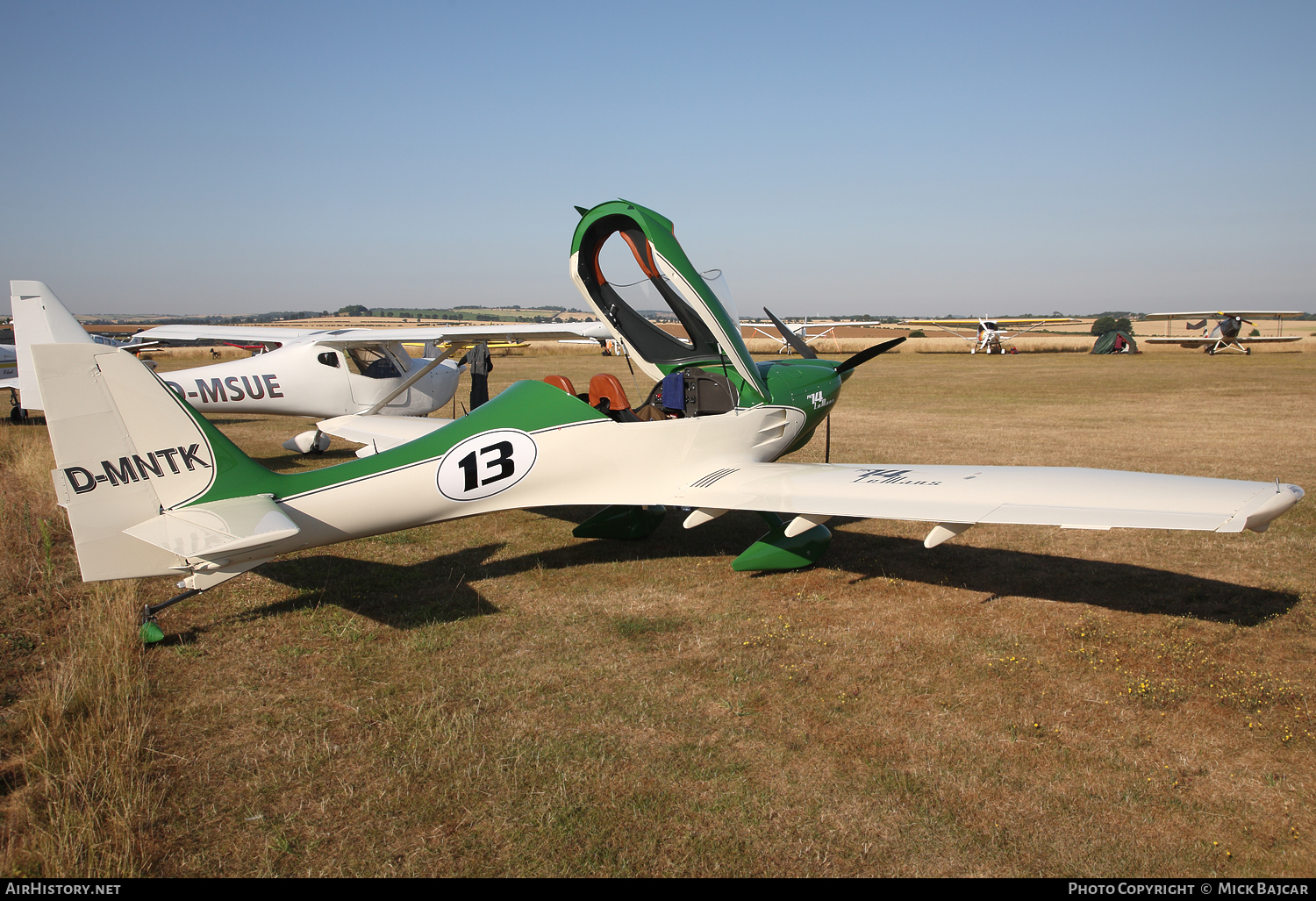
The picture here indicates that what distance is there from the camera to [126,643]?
4.49m

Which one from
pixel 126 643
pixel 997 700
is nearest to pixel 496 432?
pixel 126 643

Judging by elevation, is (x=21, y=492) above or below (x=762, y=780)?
above

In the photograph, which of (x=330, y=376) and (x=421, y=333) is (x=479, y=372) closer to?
(x=421, y=333)

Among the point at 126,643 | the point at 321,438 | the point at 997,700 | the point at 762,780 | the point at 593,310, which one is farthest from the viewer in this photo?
the point at 321,438

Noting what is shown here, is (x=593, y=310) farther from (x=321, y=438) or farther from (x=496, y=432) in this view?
(x=321, y=438)

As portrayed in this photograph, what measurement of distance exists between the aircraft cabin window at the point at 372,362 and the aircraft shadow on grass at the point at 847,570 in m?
6.53

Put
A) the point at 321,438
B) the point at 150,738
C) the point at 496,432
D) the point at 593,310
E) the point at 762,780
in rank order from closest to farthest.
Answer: the point at 762,780 < the point at 150,738 < the point at 496,432 < the point at 593,310 < the point at 321,438

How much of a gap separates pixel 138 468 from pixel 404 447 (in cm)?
160

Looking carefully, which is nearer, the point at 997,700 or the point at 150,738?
the point at 150,738

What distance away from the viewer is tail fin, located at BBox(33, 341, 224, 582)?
3971 millimetres

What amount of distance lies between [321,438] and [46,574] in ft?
21.6

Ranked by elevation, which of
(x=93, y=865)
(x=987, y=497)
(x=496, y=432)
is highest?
(x=496, y=432)

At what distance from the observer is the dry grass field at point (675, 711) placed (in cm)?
291
